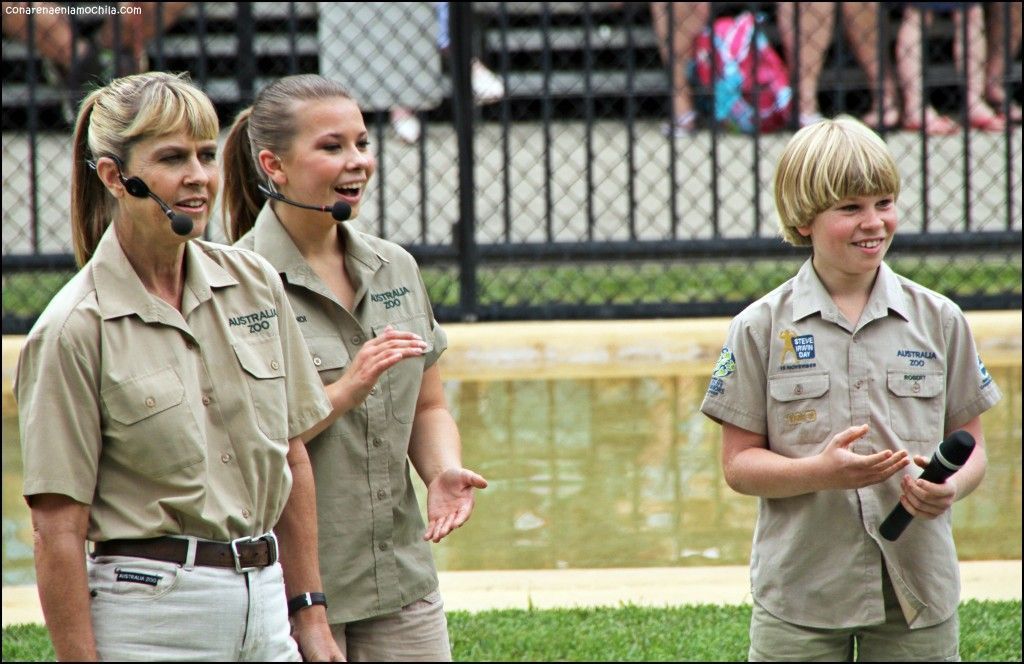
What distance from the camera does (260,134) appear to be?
9.01 ft

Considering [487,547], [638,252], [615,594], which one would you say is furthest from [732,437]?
[638,252]

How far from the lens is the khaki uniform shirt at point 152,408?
2096 millimetres

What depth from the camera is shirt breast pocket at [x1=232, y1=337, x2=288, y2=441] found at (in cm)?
228

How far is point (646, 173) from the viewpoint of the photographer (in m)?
7.43

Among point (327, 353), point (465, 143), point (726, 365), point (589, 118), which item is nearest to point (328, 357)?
point (327, 353)

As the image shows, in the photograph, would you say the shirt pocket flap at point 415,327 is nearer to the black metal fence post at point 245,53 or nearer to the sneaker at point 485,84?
the black metal fence post at point 245,53

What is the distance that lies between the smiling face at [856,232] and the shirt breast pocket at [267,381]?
1.00m

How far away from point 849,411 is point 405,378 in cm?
81

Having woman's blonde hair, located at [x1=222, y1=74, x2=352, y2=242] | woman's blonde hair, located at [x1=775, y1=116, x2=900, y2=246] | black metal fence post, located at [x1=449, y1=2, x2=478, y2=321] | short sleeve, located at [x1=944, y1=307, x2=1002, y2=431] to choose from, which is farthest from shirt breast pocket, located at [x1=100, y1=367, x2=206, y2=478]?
black metal fence post, located at [x1=449, y1=2, x2=478, y2=321]

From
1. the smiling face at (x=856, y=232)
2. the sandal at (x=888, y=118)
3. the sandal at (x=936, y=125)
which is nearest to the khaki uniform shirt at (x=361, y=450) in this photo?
the smiling face at (x=856, y=232)

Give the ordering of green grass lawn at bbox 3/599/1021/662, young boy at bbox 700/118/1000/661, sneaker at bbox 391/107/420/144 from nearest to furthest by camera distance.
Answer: young boy at bbox 700/118/1000/661 → green grass lawn at bbox 3/599/1021/662 → sneaker at bbox 391/107/420/144

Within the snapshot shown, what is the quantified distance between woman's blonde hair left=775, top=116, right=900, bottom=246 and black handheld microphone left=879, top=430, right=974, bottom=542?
48 centimetres

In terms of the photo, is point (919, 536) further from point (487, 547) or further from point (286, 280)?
point (487, 547)

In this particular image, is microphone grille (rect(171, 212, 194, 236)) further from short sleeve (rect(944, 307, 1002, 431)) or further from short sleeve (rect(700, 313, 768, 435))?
short sleeve (rect(944, 307, 1002, 431))
